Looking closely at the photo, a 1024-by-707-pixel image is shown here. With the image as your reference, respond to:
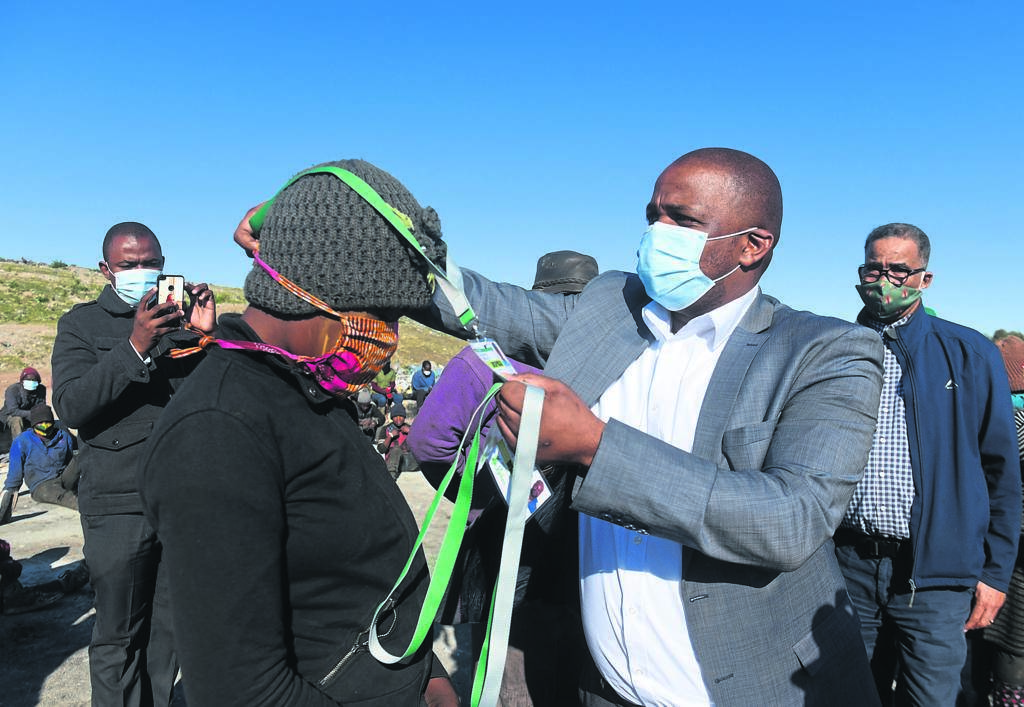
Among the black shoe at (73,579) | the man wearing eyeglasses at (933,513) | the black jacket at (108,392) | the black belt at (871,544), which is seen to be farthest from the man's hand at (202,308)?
the black shoe at (73,579)

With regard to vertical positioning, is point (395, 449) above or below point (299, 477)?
below

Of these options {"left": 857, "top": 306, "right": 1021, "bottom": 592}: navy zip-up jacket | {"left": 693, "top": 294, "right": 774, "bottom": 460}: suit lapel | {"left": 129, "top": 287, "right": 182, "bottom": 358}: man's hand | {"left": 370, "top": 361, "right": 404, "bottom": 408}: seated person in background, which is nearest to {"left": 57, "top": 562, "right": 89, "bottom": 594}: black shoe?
{"left": 129, "top": 287, "right": 182, "bottom": 358}: man's hand

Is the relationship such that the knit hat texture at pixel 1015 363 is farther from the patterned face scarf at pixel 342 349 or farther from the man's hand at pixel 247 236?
the man's hand at pixel 247 236

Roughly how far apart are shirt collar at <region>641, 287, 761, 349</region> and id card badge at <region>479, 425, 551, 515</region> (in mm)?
743

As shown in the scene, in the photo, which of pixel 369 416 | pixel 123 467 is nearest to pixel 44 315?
pixel 369 416

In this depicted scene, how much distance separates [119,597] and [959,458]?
14.1 ft

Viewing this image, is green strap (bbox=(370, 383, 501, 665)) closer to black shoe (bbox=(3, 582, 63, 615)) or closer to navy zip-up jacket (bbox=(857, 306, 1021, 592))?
navy zip-up jacket (bbox=(857, 306, 1021, 592))

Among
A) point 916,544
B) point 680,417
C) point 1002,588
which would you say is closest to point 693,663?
point 680,417

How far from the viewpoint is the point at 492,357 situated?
1.64 m

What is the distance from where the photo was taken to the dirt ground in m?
4.51

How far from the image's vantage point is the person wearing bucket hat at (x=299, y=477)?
50.4 inches

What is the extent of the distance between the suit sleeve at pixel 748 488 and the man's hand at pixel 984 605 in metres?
2.46

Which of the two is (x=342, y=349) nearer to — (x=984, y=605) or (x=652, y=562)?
(x=652, y=562)

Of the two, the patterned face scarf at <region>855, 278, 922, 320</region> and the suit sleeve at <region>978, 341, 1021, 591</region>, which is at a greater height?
the patterned face scarf at <region>855, 278, 922, 320</region>
